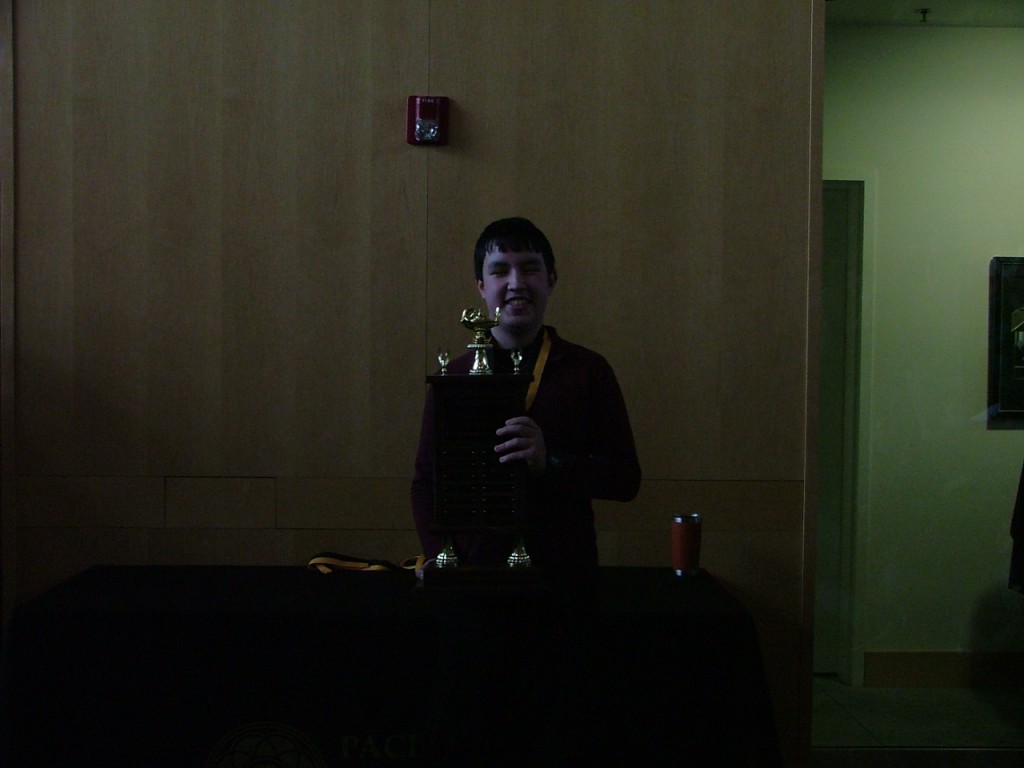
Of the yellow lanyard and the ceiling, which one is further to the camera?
the ceiling

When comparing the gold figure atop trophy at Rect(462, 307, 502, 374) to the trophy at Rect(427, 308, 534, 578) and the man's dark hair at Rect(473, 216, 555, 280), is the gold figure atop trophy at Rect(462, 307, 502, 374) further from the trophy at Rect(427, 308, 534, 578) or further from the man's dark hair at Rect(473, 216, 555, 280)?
the man's dark hair at Rect(473, 216, 555, 280)

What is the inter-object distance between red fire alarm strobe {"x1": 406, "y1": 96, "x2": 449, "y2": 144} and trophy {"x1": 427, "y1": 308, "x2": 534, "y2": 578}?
91cm

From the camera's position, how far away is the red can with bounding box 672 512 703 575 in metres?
2.62

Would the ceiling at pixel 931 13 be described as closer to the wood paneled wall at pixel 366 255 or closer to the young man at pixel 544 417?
the wood paneled wall at pixel 366 255

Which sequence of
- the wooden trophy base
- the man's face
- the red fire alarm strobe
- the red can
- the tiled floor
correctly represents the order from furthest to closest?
the tiled floor < the red fire alarm strobe < the red can < the man's face < the wooden trophy base

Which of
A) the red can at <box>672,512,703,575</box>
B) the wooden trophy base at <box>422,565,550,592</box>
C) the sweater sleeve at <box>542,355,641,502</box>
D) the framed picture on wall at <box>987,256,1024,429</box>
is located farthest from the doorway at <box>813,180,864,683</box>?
the wooden trophy base at <box>422,565,550,592</box>

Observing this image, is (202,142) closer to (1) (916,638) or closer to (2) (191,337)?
(2) (191,337)

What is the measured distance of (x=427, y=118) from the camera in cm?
273

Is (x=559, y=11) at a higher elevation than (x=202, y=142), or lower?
higher

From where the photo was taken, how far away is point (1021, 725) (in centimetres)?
297

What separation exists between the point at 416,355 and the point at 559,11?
3.47 ft

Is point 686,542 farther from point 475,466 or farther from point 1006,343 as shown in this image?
point 1006,343

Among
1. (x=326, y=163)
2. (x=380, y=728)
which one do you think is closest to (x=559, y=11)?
(x=326, y=163)

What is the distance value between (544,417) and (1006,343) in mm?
1682
